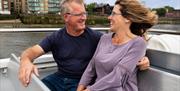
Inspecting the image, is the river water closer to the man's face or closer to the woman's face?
the man's face

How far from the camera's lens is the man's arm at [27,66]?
75.3 inches

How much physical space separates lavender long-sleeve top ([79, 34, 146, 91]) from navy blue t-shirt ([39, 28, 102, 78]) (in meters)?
0.38

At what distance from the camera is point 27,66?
2062 millimetres

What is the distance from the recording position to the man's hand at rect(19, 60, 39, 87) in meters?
1.90

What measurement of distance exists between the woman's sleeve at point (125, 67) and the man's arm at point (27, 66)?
449 mm

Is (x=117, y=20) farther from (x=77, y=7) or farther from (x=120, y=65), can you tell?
(x=77, y=7)

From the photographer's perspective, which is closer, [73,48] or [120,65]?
[120,65]

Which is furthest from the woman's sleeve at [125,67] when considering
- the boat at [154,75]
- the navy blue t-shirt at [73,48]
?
the navy blue t-shirt at [73,48]

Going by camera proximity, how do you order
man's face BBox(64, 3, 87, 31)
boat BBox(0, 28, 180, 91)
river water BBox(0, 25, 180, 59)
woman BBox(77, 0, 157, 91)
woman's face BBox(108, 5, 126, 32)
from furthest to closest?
river water BBox(0, 25, 180, 59), man's face BBox(64, 3, 87, 31), woman's face BBox(108, 5, 126, 32), woman BBox(77, 0, 157, 91), boat BBox(0, 28, 180, 91)

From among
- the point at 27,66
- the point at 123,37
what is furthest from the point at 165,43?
the point at 27,66

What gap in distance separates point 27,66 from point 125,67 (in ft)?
2.03

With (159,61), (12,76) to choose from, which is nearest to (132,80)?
(159,61)

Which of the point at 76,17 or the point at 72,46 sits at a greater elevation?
the point at 76,17

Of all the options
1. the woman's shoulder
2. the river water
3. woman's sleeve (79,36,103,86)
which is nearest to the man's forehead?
woman's sleeve (79,36,103,86)
